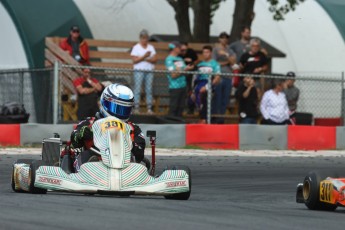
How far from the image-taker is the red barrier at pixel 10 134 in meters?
17.5

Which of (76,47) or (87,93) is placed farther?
(76,47)

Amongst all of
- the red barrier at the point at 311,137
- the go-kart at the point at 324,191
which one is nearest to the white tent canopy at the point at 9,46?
the red barrier at the point at 311,137

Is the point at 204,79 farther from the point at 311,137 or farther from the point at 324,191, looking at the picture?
the point at 324,191

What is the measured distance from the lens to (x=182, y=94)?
1914 cm

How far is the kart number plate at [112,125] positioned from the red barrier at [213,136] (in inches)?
310

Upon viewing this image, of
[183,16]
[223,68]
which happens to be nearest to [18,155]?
[223,68]

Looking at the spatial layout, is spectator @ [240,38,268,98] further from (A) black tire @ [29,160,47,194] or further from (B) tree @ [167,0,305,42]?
(A) black tire @ [29,160,47,194]

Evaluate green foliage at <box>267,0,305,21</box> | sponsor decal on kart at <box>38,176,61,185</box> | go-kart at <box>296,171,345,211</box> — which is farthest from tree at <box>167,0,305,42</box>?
go-kart at <box>296,171,345,211</box>

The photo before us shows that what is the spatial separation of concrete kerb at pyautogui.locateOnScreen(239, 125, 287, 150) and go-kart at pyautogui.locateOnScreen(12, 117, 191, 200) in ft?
26.5

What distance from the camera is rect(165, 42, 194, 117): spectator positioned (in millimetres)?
19016

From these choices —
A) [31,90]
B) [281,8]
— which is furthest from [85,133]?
[281,8]

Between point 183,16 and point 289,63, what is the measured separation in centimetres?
336

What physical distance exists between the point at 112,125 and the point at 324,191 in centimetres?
212

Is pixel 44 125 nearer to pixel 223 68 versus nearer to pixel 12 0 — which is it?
pixel 223 68
